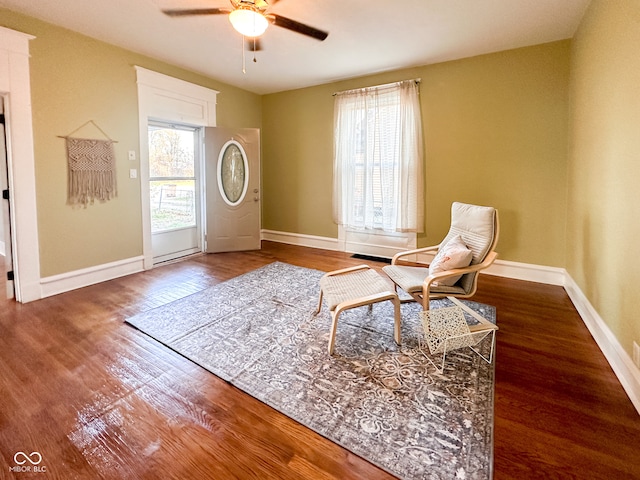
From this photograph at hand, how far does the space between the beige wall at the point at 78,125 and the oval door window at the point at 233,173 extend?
127 centimetres

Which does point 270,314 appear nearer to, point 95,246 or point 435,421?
point 435,421

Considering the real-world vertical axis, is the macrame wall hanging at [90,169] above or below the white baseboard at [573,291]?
above

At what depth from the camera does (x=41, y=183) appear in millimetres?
3131

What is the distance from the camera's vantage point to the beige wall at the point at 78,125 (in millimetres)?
3082

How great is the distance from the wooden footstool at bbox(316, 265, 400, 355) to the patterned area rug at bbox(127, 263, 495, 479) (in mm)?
198

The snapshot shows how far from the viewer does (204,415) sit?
5.30 ft

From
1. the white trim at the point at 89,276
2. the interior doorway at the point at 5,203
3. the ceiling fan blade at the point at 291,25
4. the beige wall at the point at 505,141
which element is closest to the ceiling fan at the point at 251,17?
the ceiling fan blade at the point at 291,25

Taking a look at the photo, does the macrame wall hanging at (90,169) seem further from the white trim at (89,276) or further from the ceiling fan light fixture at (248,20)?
the ceiling fan light fixture at (248,20)

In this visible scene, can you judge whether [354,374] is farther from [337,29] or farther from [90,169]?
[90,169]

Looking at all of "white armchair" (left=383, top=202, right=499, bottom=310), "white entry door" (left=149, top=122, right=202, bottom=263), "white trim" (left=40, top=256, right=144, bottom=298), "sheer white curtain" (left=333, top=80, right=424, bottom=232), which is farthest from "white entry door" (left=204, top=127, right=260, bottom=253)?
"white armchair" (left=383, top=202, right=499, bottom=310)

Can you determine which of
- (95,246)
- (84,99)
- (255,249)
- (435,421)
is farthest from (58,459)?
(255,249)

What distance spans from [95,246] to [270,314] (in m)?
2.34

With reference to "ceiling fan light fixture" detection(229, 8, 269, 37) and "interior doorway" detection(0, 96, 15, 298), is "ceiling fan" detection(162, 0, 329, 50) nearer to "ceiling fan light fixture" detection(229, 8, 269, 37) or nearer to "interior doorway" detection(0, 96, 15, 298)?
"ceiling fan light fixture" detection(229, 8, 269, 37)

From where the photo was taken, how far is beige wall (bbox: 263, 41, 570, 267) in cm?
354
